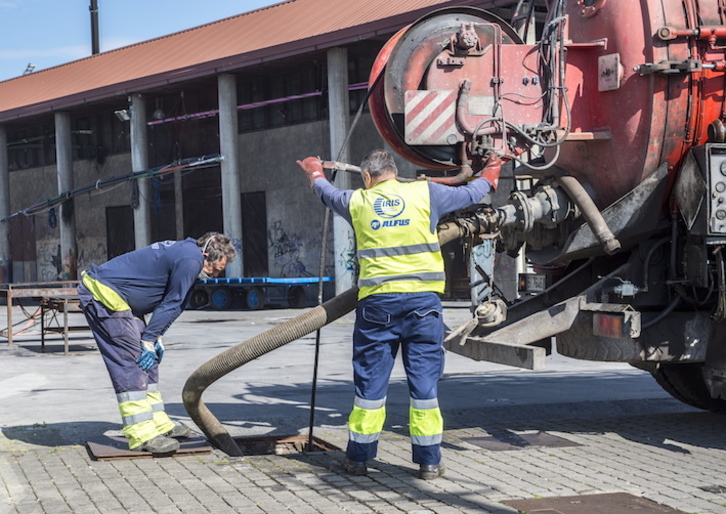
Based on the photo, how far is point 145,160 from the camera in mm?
29188

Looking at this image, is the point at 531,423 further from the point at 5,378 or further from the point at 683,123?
the point at 5,378

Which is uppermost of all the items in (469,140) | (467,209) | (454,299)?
(469,140)

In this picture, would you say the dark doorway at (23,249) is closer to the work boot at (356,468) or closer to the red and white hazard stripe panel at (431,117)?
the red and white hazard stripe panel at (431,117)

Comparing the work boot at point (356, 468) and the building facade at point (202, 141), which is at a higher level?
the building facade at point (202, 141)

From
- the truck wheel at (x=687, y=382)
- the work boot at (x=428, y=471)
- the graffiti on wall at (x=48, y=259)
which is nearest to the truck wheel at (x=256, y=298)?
the graffiti on wall at (x=48, y=259)

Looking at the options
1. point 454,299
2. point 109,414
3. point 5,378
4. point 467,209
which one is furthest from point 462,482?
point 454,299

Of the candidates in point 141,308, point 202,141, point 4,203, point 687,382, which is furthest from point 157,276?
point 4,203

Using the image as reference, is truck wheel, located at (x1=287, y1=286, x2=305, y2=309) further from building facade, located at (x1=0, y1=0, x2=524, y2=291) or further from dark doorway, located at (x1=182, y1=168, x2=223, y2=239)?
dark doorway, located at (x1=182, y1=168, x2=223, y2=239)

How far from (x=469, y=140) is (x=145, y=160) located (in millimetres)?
A: 23997

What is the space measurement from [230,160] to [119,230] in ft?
26.2

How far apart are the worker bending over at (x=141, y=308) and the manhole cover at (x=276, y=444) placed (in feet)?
1.63

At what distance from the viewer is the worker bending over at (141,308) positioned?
6.09 m

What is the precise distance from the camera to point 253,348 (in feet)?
19.6

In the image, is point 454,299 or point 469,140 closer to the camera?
point 469,140
